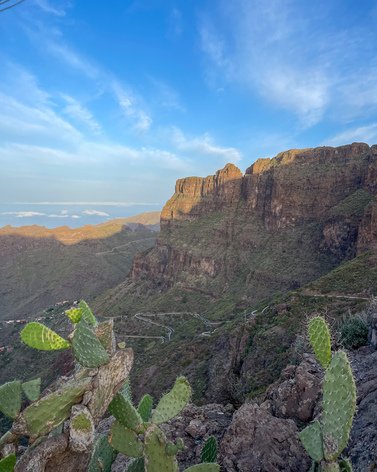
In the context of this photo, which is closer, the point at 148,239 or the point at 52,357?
the point at 52,357

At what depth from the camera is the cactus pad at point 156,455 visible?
355cm

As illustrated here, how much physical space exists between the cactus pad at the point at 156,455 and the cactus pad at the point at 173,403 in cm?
43

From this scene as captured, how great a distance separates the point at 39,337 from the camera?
337 centimetres

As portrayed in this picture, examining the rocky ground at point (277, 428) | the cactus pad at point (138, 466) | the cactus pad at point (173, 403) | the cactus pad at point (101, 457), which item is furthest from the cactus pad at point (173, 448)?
the rocky ground at point (277, 428)

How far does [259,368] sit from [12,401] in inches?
734

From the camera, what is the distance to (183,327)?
54.3 m

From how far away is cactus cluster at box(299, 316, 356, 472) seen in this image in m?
3.31

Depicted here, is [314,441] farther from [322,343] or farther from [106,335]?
[106,335]

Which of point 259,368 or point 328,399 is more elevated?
point 328,399

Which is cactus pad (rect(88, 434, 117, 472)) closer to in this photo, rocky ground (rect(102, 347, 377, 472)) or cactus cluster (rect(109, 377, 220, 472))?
cactus cluster (rect(109, 377, 220, 472))

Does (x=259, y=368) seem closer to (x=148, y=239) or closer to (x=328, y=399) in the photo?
(x=328, y=399)

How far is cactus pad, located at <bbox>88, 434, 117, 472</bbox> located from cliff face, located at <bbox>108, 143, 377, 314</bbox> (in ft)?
165

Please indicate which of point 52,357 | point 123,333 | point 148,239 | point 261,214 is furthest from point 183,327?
point 148,239

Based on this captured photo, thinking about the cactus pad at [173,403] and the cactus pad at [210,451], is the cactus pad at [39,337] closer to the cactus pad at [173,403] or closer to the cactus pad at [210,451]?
the cactus pad at [173,403]
